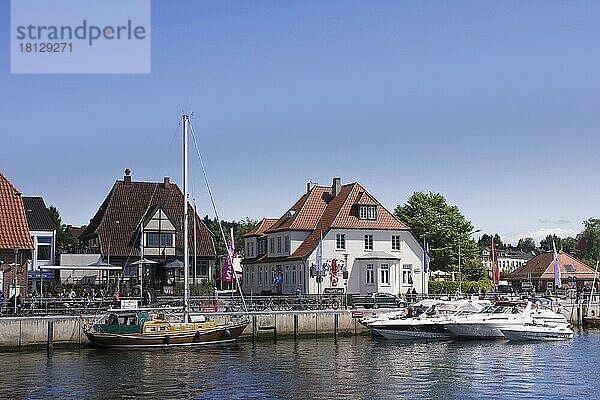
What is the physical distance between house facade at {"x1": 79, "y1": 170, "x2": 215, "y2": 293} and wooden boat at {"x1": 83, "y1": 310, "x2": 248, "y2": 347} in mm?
21497

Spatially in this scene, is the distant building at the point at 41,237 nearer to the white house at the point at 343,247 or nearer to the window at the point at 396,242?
the white house at the point at 343,247

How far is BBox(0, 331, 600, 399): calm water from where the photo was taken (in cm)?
3120

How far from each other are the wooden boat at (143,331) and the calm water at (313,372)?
32.6 inches

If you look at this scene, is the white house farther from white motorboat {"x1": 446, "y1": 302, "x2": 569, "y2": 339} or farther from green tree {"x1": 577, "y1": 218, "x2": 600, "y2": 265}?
green tree {"x1": 577, "y1": 218, "x2": 600, "y2": 265}

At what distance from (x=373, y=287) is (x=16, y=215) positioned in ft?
93.4

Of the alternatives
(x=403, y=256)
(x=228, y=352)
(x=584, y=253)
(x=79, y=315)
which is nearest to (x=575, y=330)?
(x=403, y=256)

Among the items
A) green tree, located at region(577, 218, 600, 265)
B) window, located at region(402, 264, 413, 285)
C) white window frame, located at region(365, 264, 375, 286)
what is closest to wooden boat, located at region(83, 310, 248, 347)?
white window frame, located at region(365, 264, 375, 286)

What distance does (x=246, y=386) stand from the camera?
107 ft

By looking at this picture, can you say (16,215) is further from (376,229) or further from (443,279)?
(443,279)

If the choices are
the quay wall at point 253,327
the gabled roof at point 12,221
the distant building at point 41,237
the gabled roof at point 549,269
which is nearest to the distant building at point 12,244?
the gabled roof at point 12,221

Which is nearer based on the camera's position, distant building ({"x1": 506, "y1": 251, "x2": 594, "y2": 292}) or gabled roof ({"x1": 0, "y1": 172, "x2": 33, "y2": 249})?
gabled roof ({"x1": 0, "y1": 172, "x2": 33, "y2": 249})

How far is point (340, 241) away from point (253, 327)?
67.8ft

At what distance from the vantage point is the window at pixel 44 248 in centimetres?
6575

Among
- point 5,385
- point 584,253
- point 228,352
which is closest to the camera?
point 5,385
